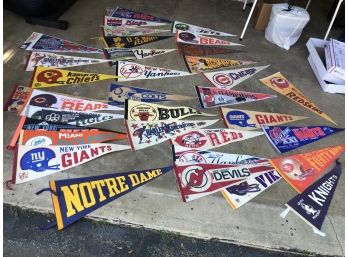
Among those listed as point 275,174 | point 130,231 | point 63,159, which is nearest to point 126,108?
point 63,159

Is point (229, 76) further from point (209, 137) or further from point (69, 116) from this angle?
point (69, 116)

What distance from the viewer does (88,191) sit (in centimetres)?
204

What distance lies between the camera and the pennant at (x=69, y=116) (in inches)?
96.4

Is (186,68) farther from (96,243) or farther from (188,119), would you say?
(96,243)

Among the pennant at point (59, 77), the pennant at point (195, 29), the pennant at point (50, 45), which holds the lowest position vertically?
the pennant at point (59, 77)

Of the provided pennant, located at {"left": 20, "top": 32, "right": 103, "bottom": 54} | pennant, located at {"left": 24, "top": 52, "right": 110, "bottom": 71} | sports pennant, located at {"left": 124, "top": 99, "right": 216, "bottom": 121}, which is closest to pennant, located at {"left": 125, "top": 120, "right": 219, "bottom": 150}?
sports pennant, located at {"left": 124, "top": 99, "right": 216, "bottom": 121}

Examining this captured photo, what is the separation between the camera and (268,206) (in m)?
2.14

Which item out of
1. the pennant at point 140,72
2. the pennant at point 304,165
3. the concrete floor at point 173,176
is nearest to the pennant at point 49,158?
the concrete floor at point 173,176

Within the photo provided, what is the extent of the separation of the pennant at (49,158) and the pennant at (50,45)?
1.32m

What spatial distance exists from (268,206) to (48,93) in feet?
6.50

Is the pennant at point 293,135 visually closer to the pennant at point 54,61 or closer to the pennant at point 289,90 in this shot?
the pennant at point 289,90

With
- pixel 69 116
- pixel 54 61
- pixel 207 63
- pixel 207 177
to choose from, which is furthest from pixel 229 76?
pixel 54 61

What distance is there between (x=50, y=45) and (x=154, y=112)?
143cm

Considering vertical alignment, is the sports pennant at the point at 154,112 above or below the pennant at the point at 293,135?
below
